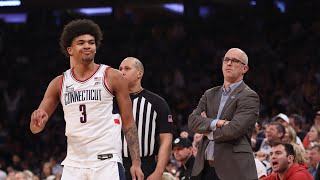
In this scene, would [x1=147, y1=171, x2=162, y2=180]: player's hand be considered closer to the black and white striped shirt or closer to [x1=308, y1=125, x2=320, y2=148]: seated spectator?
the black and white striped shirt

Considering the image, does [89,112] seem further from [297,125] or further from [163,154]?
[297,125]

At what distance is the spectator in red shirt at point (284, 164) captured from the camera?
24.2 feet

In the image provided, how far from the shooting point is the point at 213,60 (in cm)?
1736

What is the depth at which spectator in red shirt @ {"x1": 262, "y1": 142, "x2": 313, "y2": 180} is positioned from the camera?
290 inches

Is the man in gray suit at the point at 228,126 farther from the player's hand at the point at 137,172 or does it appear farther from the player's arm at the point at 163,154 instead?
the player's hand at the point at 137,172

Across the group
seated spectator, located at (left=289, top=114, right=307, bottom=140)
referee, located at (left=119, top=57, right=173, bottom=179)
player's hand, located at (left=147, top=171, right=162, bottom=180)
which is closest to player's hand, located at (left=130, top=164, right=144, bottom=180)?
player's hand, located at (left=147, top=171, right=162, bottom=180)

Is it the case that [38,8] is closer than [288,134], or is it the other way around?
[288,134]

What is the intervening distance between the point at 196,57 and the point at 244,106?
37.0ft

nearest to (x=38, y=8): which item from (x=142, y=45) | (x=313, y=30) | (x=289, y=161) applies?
(x=142, y=45)

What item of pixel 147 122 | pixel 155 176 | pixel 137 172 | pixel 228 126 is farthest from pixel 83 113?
pixel 147 122

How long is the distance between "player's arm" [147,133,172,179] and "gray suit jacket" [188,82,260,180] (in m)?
0.44

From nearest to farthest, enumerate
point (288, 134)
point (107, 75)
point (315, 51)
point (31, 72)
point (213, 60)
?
point (107, 75) → point (288, 134) → point (315, 51) → point (213, 60) → point (31, 72)

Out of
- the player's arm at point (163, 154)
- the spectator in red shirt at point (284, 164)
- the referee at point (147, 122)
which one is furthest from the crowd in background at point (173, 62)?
the player's arm at point (163, 154)

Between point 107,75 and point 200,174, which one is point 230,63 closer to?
point 200,174
